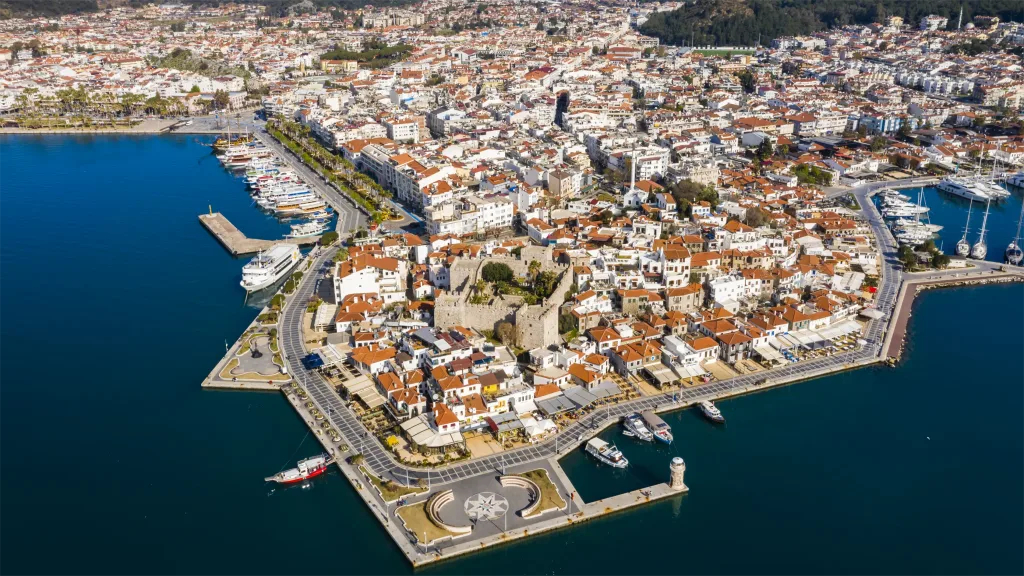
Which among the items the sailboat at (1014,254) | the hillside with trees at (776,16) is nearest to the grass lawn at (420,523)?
the sailboat at (1014,254)

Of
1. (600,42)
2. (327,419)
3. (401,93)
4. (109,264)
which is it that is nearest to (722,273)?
(327,419)

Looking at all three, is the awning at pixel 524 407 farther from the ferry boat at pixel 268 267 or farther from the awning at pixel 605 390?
the ferry boat at pixel 268 267

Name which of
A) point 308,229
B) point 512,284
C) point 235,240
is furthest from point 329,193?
point 512,284

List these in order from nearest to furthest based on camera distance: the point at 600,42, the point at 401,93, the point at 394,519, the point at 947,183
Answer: the point at 394,519 < the point at 947,183 < the point at 401,93 < the point at 600,42

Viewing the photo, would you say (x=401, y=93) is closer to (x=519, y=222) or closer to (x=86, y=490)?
(x=519, y=222)

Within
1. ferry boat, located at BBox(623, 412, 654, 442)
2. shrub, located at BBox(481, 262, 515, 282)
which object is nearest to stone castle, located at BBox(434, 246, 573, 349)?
shrub, located at BBox(481, 262, 515, 282)

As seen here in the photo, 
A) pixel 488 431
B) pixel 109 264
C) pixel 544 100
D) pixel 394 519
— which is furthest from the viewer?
pixel 544 100

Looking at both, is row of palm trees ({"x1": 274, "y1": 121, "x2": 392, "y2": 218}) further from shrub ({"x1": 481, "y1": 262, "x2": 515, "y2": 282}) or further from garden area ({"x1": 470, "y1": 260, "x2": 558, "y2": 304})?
garden area ({"x1": 470, "y1": 260, "x2": 558, "y2": 304})
